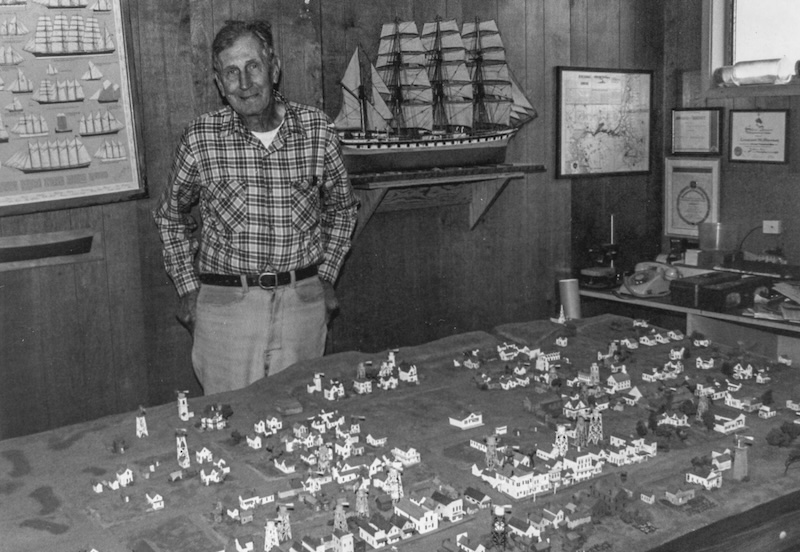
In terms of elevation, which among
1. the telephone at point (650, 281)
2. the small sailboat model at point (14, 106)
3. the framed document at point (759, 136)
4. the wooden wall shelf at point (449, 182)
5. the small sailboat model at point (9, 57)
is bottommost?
the telephone at point (650, 281)

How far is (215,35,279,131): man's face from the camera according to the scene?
11.0 ft

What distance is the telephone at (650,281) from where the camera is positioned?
4914 mm

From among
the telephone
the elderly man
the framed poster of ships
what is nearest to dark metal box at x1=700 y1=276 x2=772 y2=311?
the telephone

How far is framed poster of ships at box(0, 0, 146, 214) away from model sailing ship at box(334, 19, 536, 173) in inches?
39.2

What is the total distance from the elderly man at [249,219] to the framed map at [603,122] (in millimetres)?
1993

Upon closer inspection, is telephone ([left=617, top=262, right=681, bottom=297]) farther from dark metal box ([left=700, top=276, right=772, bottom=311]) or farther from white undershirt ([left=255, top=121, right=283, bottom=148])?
white undershirt ([left=255, top=121, right=283, bottom=148])

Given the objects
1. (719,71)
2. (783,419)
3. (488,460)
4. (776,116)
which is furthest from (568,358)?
(776,116)

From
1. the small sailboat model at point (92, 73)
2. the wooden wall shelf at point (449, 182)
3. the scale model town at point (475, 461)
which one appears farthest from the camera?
the wooden wall shelf at point (449, 182)

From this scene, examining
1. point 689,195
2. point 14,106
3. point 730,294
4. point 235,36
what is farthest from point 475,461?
point 689,195

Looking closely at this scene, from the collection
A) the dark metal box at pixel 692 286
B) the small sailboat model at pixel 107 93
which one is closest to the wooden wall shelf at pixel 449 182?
the dark metal box at pixel 692 286

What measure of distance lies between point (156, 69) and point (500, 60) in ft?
5.79

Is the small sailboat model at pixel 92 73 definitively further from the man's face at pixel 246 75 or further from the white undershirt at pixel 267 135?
the white undershirt at pixel 267 135

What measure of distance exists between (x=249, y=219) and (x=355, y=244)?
1090 mm

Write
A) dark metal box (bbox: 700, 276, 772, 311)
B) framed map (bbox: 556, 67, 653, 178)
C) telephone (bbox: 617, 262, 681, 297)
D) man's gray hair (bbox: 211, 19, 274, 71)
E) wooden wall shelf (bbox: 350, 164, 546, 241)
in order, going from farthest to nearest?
framed map (bbox: 556, 67, 653, 178)
telephone (bbox: 617, 262, 681, 297)
dark metal box (bbox: 700, 276, 772, 311)
wooden wall shelf (bbox: 350, 164, 546, 241)
man's gray hair (bbox: 211, 19, 274, 71)
